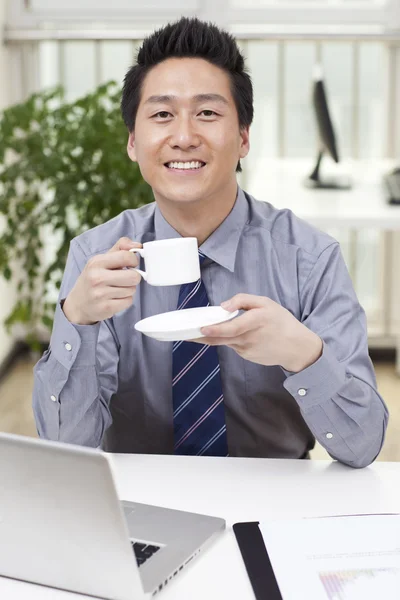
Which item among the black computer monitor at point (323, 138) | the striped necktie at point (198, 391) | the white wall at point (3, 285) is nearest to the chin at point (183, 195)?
the striped necktie at point (198, 391)

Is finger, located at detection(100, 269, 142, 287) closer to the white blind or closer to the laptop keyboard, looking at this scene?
the laptop keyboard

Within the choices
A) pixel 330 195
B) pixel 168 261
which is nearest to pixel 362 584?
pixel 168 261

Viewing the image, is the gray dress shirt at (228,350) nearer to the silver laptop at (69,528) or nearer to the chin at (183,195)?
the chin at (183,195)

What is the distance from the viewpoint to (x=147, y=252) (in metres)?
1.25

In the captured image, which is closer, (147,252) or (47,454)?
(47,454)

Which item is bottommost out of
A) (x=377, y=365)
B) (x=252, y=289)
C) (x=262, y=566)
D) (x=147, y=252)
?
(x=377, y=365)

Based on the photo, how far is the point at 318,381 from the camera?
1.27m

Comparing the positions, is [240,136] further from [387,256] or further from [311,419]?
[387,256]

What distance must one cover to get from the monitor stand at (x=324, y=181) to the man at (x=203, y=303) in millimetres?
1568

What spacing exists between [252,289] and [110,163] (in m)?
1.28

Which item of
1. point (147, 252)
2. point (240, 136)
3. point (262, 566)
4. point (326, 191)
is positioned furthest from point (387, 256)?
point (262, 566)

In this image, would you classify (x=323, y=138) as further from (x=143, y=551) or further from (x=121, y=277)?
(x=143, y=551)

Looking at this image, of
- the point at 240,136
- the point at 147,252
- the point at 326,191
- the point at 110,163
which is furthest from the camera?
the point at 326,191

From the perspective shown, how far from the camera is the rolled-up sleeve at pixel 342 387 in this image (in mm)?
1280
